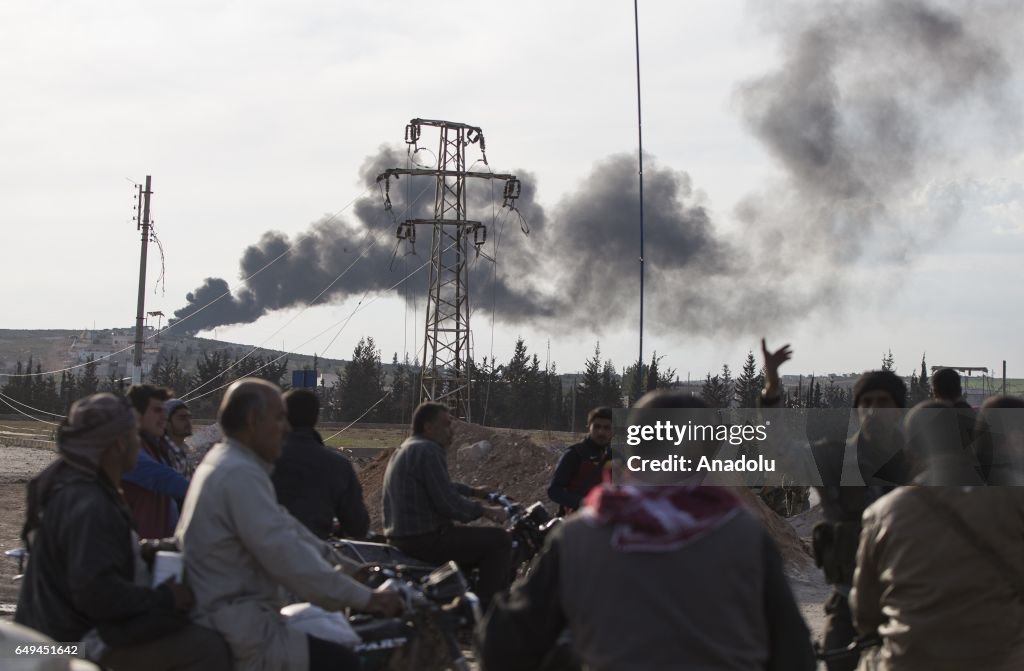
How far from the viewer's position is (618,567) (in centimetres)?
289

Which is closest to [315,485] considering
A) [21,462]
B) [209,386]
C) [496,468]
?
[496,468]

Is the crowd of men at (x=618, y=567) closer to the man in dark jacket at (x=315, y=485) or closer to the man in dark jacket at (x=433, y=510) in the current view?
the man in dark jacket at (x=315, y=485)

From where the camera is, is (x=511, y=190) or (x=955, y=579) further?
(x=511, y=190)

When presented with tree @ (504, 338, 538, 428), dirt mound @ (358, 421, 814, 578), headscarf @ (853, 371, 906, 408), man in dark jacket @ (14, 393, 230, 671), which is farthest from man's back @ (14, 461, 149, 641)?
tree @ (504, 338, 538, 428)

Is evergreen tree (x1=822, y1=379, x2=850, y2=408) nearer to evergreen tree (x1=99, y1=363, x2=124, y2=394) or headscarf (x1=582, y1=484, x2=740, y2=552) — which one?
evergreen tree (x1=99, y1=363, x2=124, y2=394)

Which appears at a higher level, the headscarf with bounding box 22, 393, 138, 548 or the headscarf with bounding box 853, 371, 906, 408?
the headscarf with bounding box 853, 371, 906, 408

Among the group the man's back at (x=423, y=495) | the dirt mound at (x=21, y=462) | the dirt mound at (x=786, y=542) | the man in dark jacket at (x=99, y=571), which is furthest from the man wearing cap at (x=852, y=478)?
the dirt mound at (x=21, y=462)

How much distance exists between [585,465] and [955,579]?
5183 millimetres

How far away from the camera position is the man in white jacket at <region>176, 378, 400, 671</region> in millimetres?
4332

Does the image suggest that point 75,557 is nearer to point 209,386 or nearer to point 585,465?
point 585,465

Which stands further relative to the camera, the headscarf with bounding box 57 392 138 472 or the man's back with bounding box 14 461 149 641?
the headscarf with bounding box 57 392 138 472

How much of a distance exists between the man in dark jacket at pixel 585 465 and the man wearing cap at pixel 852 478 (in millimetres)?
3193

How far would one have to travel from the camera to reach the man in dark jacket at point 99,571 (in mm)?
4207

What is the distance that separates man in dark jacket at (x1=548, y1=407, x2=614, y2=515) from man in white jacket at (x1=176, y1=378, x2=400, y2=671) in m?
4.93
